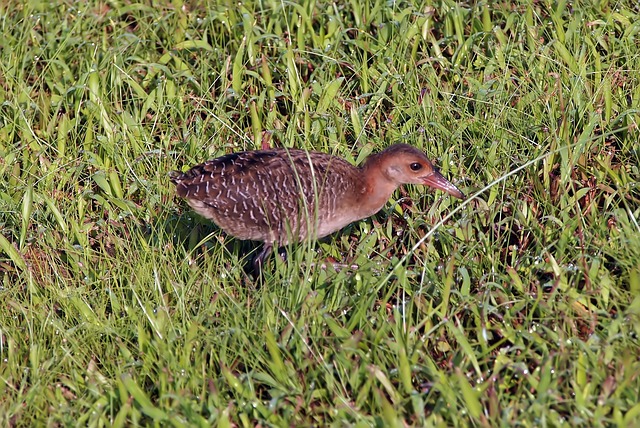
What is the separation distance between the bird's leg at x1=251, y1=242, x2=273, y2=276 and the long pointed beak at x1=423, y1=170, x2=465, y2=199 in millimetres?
971

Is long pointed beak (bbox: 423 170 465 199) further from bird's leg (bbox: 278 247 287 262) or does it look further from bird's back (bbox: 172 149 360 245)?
bird's leg (bbox: 278 247 287 262)

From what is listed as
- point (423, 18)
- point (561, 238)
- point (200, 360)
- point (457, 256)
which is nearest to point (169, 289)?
point (200, 360)

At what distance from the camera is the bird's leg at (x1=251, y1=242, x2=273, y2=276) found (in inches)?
240

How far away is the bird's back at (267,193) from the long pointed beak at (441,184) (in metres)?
0.42

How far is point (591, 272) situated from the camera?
5.25 meters

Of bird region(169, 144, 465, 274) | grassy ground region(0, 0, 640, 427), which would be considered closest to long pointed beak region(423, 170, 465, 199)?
bird region(169, 144, 465, 274)

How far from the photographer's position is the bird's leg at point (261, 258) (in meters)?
6.09

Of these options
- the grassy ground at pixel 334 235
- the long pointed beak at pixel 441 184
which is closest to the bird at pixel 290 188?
the long pointed beak at pixel 441 184

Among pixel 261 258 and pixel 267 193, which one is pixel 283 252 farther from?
pixel 267 193

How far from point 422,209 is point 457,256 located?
31.6 inches

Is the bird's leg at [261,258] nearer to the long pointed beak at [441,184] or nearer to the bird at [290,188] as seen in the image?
the bird at [290,188]

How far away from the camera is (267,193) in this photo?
5.93 m

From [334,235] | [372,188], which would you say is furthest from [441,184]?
[334,235]

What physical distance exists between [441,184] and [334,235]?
0.80 m
